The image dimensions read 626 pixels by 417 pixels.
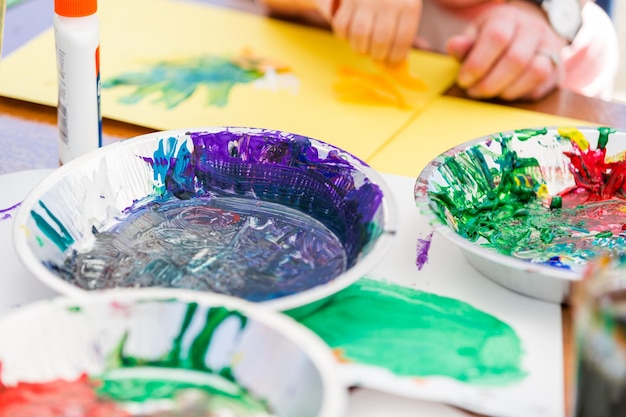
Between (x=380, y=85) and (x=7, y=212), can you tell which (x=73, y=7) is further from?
(x=380, y=85)

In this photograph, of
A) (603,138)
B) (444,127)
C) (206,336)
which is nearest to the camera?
(206,336)

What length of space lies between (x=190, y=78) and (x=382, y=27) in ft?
0.99

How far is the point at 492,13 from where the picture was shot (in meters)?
1.29

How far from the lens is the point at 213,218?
87cm

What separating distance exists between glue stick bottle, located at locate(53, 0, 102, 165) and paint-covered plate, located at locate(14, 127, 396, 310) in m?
0.06

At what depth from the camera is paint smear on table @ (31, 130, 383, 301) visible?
0.76 meters

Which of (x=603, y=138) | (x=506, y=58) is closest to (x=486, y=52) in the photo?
(x=506, y=58)

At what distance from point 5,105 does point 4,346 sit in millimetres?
648

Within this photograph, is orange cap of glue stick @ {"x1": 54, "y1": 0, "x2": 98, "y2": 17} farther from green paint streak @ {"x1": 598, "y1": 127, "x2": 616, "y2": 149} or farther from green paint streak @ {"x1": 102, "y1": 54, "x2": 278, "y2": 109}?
green paint streak @ {"x1": 598, "y1": 127, "x2": 616, "y2": 149}

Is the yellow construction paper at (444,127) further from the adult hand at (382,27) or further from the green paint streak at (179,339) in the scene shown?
the green paint streak at (179,339)

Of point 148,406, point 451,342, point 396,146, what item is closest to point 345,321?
point 451,342

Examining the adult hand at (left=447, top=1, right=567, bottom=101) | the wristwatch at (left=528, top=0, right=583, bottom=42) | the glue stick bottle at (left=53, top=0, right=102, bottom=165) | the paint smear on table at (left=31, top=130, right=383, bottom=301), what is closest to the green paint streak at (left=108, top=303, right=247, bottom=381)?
the paint smear on table at (left=31, top=130, right=383, bottom=301)

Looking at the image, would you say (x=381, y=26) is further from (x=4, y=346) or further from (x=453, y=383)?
(x=4, y=346)

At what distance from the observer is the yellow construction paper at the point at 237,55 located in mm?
1132
